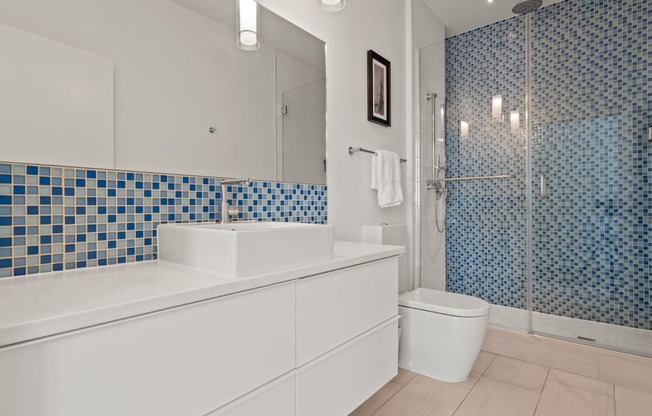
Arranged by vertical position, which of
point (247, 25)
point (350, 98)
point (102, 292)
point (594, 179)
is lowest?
point (102, 292)

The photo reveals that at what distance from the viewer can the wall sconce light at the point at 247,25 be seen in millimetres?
1496

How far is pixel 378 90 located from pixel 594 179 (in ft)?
5.03

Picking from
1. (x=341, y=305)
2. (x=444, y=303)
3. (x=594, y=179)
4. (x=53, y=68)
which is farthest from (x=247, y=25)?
(x=594, y=179)

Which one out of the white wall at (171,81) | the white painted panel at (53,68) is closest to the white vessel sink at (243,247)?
the white wall at (171,81)

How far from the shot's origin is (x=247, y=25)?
1.53m

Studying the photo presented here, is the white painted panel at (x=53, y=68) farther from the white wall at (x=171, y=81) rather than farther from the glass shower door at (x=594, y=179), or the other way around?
the glass shower door at (x=594, y=179)

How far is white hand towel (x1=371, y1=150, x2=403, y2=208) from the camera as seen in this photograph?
2.30 meters

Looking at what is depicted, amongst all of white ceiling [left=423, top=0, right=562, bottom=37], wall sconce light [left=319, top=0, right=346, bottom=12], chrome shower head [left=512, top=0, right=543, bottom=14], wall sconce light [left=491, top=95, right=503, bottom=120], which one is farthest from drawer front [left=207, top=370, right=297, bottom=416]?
white ceiling [left=423, top=0, right=562, bottom=37]

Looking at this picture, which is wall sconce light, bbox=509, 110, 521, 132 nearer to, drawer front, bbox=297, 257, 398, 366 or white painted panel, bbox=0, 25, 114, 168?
drawer front, bbox=297, 257, 398, 366

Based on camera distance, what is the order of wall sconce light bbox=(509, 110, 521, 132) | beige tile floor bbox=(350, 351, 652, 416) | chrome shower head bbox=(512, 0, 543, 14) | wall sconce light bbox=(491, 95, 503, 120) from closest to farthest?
1. beige tile floor bbox=(350, 351, 652, 416)
2. chrome shower head bbox=(512, 0, 543, 14)
3. wall sconce light bbox=(509, 110, 521, 132)
4. wall sconce light bbox=(491, 95, 503, 120)

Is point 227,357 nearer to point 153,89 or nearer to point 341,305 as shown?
point 341,305

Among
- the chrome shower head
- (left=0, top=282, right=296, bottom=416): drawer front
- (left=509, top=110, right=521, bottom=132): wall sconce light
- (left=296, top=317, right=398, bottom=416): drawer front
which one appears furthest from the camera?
(left=509, top=110, right=521, bottom=132): wall sconce light

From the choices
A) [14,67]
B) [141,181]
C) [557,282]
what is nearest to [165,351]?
[141,181]

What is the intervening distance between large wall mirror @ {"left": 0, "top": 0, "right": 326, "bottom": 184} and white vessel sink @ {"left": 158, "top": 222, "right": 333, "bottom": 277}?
0.31m
